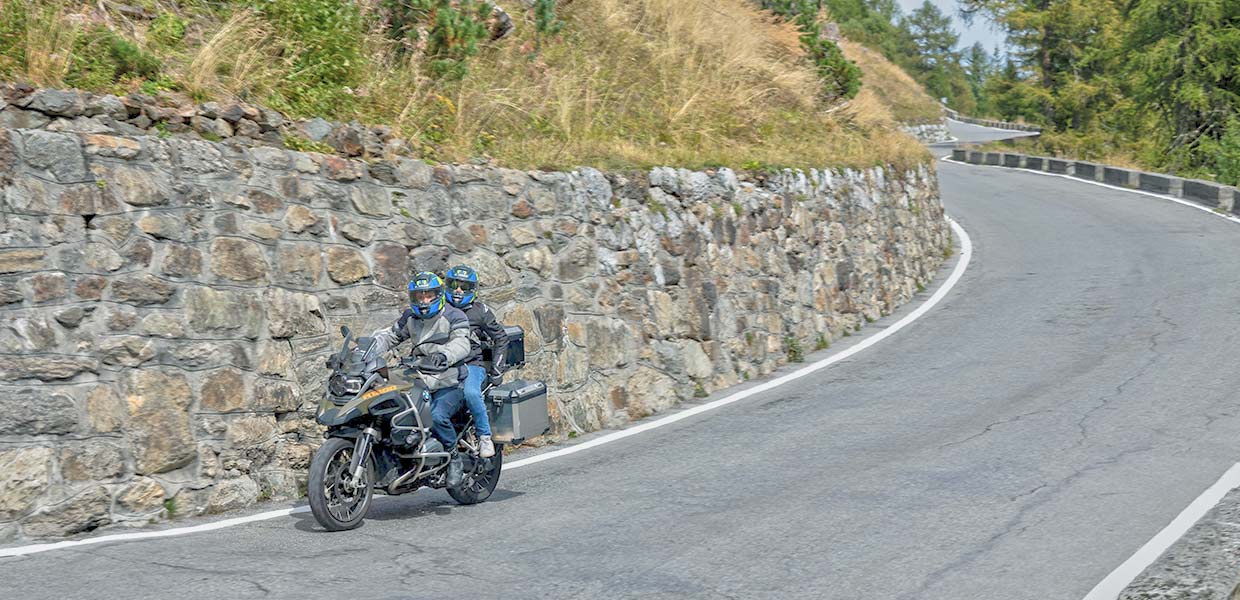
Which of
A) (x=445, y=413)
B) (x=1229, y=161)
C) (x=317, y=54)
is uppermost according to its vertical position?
(x=317, y=54)

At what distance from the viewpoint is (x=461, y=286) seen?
31.3 ft

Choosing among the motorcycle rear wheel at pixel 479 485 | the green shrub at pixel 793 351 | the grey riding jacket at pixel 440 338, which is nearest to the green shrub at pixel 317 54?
the grey riding jacket at pixel 440 338

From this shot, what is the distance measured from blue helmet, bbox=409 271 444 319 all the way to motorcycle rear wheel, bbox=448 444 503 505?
4.23ft

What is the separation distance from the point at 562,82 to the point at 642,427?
6.56m

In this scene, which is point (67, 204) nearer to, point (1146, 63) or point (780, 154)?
point (780, 154)

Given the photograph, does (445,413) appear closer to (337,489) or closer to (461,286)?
(461,286)

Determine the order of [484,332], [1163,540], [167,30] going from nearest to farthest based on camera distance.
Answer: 1. [1163,540]
2. [484,332]
3. [167,30]

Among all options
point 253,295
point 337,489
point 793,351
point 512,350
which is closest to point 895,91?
point 793,351

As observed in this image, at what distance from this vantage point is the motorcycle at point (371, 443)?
8.21 m

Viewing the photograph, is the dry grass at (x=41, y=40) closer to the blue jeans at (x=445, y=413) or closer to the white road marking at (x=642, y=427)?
the white road marking at (x=642, y=427)

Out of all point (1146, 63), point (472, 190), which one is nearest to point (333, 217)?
point (472, 190)

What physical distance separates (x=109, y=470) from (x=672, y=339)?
7.42 metres

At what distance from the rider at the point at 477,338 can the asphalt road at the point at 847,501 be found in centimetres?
64

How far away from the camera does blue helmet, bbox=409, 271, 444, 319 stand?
9.02 metres
